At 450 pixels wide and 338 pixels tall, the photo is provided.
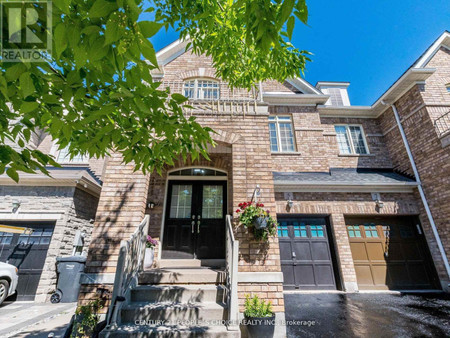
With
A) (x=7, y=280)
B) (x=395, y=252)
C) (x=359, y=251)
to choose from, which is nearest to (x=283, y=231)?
(x=359, y=251)

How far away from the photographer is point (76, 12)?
1.17 meters

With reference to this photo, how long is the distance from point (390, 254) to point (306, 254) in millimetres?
2888

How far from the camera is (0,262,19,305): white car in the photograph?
5.66m

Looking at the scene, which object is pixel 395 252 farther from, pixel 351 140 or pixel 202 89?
pixel 202 89

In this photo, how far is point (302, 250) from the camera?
6824mm

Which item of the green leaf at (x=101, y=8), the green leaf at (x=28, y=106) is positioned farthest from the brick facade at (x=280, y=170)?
the green leaf at (x=101, y=8)

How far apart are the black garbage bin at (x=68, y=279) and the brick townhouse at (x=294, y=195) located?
244 cm

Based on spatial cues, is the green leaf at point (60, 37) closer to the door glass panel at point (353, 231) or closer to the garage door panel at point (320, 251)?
the garage door panel at point (320, 251)

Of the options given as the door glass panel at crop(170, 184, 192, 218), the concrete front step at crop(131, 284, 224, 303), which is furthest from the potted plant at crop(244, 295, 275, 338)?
the door glass panel at crop(170, 184, 192, 218)

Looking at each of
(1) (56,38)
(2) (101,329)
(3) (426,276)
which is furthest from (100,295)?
(3) (426,276)

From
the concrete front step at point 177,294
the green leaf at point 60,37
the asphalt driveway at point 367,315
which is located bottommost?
the asphalt driveway at point 367,315

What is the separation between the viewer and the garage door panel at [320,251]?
22.2 feet

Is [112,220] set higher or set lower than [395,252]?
higher

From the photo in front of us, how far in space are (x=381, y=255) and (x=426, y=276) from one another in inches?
58.5
